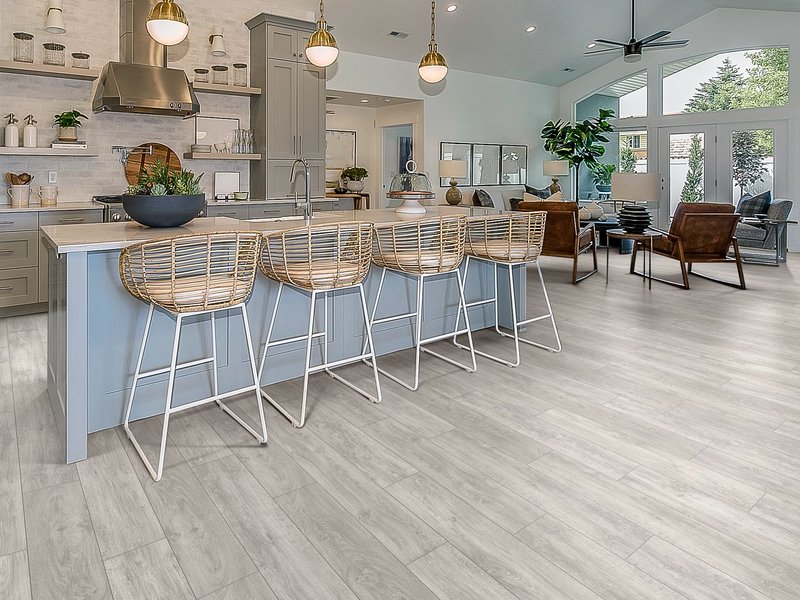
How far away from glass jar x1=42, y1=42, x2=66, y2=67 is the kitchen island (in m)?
3.24

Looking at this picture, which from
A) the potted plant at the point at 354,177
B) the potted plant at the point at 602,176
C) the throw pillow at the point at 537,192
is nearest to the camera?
the throw pillow at the point at 537,192

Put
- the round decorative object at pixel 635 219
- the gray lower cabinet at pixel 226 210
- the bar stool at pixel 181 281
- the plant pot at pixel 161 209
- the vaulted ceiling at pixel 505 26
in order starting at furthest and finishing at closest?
the vaulted ceiling at pixel 505 26, the round decorative object at pixel 635 219, the gray lower cabinet at pixel 226 210, the plant pot at pixel 161 209, the bar stool at pixel 181 281

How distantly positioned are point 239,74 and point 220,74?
0.71 feet

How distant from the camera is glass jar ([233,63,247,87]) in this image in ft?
21.5

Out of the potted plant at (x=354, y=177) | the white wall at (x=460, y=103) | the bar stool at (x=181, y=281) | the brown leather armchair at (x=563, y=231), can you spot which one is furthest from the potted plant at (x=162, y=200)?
the potted plant at (x=354, y=177)

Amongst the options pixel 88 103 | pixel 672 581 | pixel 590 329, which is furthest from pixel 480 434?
pixel 88 103

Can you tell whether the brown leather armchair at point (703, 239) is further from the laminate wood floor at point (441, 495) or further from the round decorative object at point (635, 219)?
the laminate wood floor at point (441, 495)

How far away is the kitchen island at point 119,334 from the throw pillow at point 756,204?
7.56 m

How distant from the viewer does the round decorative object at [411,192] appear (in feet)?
12.7

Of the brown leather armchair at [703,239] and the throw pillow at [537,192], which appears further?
the throw pillow at [537,192]

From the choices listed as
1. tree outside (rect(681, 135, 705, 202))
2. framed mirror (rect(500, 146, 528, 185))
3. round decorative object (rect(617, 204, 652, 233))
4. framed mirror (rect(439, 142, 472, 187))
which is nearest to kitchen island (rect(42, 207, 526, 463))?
round decorative object (rect(617, 204, 652, 233))

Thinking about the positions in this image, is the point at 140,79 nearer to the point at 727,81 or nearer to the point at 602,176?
the point at 602,176

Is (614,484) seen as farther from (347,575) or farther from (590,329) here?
(590,329)

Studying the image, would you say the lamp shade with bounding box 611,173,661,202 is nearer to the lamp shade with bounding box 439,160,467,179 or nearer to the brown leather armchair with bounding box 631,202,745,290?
the brown leather armchair with bounding box 631,202,745,290
